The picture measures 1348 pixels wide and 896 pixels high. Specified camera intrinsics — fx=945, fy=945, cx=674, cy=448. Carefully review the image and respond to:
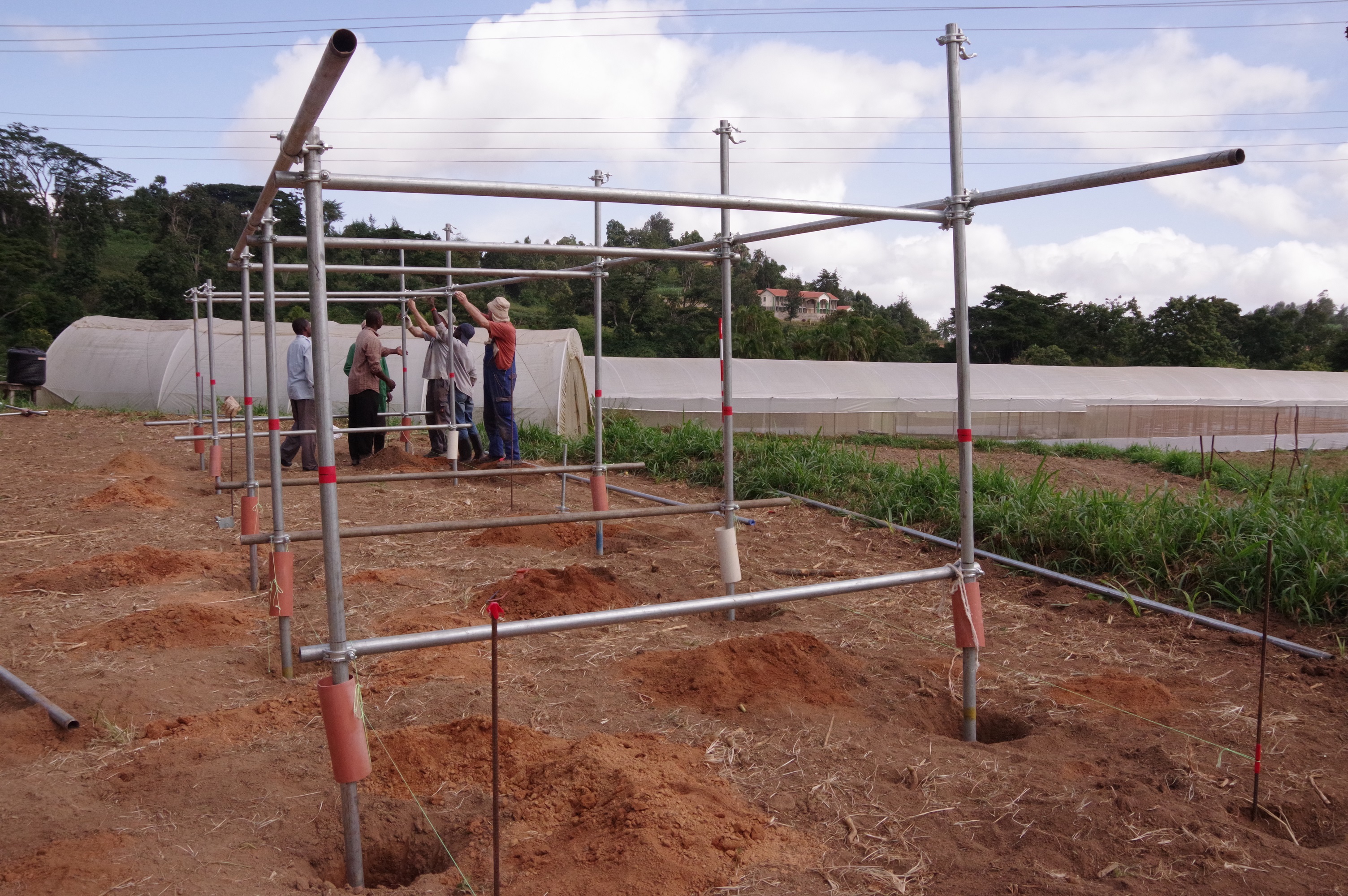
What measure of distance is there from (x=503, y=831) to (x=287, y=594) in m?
1.71

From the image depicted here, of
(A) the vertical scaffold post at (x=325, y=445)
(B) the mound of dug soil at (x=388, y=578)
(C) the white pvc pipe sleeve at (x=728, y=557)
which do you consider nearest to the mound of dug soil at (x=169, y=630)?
(B) the mound of dug soil at (x=388, y=578)

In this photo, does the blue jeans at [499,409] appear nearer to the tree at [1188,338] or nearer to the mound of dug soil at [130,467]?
the mound of dug soil at [130,467]

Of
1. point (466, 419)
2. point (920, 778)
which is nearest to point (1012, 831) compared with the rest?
point (920, 778)

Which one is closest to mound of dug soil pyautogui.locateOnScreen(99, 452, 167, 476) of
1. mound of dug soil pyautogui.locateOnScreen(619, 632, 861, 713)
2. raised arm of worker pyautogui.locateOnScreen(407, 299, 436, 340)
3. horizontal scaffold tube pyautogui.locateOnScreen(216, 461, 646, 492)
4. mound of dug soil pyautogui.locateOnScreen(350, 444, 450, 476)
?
mound of dug soil pyautogui.locateOnScreen(350, 444, 450, 476)

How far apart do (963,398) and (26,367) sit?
17.4 meters

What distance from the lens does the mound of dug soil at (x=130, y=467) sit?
9.39 metres

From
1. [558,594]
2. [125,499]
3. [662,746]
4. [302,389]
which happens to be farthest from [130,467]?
[662,746]

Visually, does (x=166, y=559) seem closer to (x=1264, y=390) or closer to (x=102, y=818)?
(x=102, y=818)

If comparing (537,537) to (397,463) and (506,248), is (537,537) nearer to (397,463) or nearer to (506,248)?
(506,248)

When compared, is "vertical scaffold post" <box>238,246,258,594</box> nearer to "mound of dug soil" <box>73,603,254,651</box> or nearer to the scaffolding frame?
the scaffolding frame

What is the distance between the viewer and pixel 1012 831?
245cm

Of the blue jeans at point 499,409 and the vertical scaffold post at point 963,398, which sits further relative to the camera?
the blue jeans at point 499,409

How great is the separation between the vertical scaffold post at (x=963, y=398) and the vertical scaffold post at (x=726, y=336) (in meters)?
1.07

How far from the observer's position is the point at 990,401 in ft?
54.0
